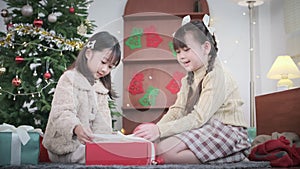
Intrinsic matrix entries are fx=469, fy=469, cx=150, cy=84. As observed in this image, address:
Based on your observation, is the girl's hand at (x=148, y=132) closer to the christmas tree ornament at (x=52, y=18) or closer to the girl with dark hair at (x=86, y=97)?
the girl with dark hair at (x=86, y=97)

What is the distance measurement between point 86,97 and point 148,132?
0.23 meters

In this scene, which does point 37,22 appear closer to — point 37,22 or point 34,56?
point 37,22

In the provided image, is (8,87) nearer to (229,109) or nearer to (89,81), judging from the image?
(89,81)

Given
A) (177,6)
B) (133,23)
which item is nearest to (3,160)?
(133,23)

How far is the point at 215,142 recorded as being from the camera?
1.47 meters

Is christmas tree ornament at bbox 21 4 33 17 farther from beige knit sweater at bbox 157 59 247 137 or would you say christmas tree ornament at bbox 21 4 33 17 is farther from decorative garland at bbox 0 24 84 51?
beige knit sweater at bbox 157 59 247 137

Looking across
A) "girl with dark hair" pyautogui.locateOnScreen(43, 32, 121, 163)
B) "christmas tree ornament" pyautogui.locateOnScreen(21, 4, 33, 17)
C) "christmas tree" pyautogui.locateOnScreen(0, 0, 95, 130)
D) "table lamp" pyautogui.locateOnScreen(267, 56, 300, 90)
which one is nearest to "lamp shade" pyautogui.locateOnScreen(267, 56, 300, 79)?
"table lamp" pyautogui.locateOnScreen(267, 56, 300, 90)

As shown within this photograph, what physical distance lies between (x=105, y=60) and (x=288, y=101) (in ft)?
2.99

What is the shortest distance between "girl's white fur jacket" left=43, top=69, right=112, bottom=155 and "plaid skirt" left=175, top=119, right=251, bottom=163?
0.85 ft

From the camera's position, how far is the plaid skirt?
4.78 ft

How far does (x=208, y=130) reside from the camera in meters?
1.49

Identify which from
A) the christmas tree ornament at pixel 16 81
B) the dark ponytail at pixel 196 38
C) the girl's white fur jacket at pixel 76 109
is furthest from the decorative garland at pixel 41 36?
the dark ponytail at pixel 196 38

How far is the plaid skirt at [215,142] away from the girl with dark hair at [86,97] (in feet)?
0.86

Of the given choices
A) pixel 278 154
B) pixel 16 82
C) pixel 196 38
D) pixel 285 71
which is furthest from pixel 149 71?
pixel 285 71
